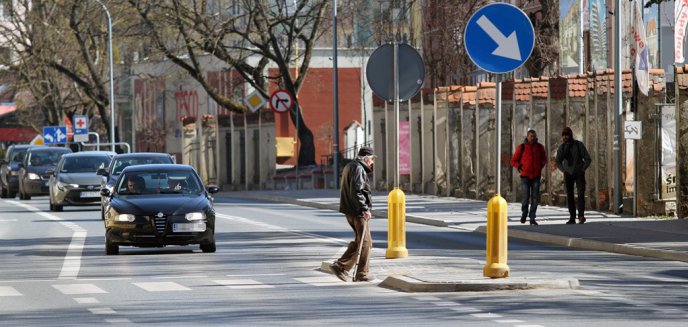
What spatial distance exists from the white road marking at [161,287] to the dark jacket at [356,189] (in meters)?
2.04

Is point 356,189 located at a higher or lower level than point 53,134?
lower

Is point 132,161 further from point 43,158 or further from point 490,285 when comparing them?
point 490,285

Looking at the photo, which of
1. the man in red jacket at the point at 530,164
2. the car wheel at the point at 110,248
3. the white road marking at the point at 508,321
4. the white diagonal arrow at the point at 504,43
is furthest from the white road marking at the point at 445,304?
the man in red jacket at the point at 530,164

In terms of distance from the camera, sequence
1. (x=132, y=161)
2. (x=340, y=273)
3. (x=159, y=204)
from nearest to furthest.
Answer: (x=340, y=273) < (x=159, y=204) < (x=132, y=161)

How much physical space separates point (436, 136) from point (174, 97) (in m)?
58.6

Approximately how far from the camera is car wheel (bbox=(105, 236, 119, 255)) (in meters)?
24.9

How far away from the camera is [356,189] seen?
1942 cm

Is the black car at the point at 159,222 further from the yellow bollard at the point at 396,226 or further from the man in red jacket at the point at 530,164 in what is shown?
the man in red jacket at the point at 530,164

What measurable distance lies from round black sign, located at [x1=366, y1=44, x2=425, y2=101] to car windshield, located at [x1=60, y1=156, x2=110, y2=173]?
21.2 meters

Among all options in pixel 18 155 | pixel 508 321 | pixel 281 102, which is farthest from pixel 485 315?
pixel 18 155

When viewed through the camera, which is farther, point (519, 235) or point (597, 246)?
point (519, 235)

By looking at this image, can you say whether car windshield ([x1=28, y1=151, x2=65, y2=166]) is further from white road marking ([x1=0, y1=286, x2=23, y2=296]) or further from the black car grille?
white road marking ([x1=0, y1=286, x2=23, y2=296])

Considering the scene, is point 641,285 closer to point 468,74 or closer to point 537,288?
point 537,288

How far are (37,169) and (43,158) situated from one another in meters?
0.48
